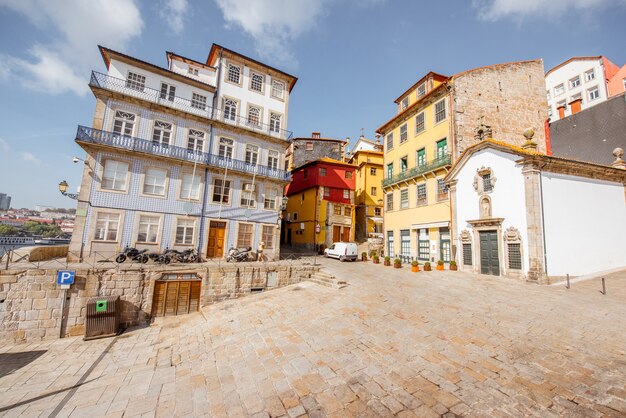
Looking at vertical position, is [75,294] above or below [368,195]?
below

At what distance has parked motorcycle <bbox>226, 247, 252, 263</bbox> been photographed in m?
17.8

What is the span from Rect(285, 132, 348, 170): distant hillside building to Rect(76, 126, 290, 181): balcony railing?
16.5 metres

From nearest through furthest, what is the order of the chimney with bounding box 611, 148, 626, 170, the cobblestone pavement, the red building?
the cobblestone pavement, the chimney with bounding box 611, 148, 626, 170, the red building

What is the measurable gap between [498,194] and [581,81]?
3441cm

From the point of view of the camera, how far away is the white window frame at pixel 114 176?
627 inches

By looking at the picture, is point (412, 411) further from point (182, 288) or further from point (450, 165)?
point (450, 165)

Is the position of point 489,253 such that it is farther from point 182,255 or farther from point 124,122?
point 124,122

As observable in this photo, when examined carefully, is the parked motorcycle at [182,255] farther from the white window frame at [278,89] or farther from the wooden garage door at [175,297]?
the white window frame at [278,89]

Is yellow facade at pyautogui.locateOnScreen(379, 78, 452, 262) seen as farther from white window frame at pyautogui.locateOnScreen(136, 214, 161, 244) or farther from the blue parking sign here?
the blue parking sign

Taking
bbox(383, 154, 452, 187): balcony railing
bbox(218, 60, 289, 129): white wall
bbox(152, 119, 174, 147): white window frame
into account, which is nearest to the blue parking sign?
bbox(152, 119, 174, 147): white window frame

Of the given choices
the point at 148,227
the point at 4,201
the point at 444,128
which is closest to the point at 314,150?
the point at 444,128

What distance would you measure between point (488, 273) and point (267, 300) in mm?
12920

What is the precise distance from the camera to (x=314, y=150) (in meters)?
37.6

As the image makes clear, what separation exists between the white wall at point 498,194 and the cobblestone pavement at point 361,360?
3.80 m
